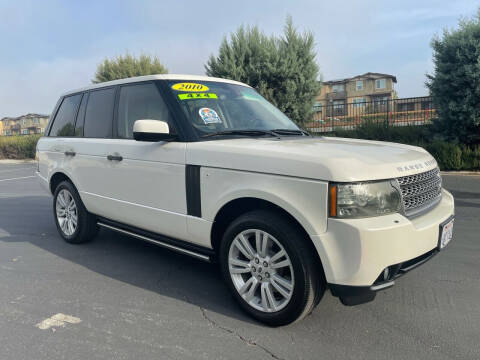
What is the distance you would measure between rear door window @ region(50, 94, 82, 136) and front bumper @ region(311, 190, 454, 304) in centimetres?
369

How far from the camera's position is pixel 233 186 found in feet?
9.58

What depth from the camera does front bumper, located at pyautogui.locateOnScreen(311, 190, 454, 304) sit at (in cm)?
238

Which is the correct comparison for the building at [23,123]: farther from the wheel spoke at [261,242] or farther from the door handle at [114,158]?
the wheel spoke at [261,242]

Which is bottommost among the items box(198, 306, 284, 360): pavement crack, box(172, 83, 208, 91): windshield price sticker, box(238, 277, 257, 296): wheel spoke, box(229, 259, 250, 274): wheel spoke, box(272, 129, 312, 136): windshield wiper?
box(198, 306, 284, 360): pavement crack

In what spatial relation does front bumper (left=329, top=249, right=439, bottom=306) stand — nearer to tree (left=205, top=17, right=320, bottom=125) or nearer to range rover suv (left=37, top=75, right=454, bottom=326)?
range rover suv (left=37, top=75, right=454, bottom=326)

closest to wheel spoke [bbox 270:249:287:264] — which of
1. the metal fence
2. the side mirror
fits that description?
the side mirror

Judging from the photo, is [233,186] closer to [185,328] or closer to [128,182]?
[185,328]

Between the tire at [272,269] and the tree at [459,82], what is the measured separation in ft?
33.4

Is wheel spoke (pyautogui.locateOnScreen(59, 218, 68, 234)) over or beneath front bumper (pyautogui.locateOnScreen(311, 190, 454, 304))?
beneath

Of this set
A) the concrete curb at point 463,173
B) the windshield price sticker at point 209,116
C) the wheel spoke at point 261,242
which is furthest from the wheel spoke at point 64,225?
the concrete curb at point 463,173

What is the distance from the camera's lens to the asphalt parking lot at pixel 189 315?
2.61 meters

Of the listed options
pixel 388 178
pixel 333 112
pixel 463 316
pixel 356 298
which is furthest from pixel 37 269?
pixel 333 112

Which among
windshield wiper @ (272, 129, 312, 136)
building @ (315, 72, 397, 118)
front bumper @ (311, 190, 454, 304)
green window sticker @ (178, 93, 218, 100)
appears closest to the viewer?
front bumper @ (311, 190, 454, 304)

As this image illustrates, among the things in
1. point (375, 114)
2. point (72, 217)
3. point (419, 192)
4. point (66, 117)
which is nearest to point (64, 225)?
point (72, 217)
